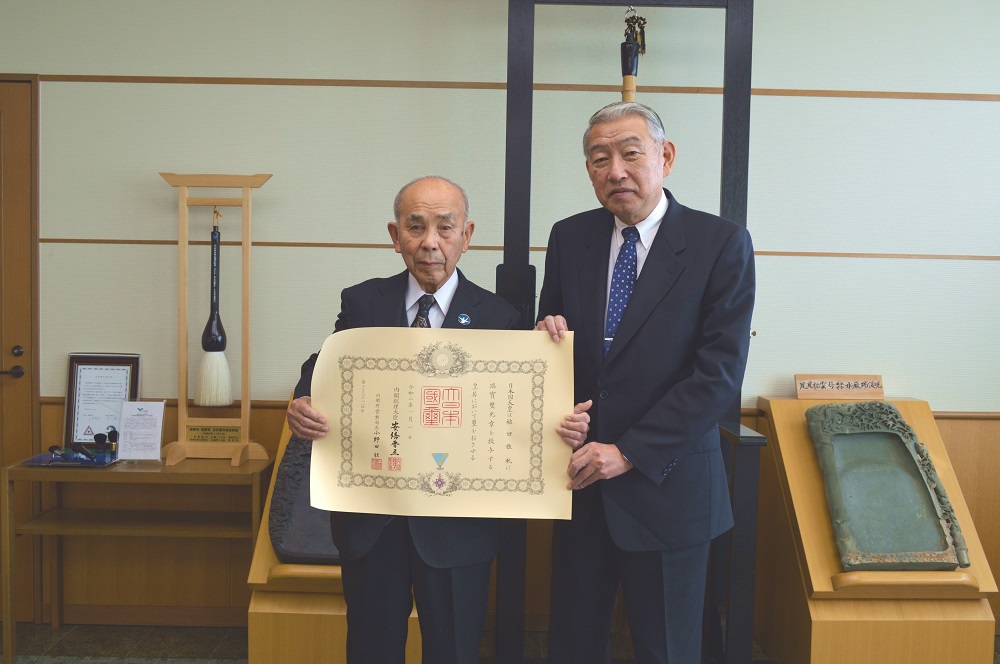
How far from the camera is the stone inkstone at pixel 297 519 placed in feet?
8.27

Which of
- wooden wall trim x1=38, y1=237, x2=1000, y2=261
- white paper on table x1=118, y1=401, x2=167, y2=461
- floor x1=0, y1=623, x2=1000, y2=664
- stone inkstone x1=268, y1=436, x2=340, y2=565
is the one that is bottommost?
floor x1=0, y1=623, x2=1000, y2=664

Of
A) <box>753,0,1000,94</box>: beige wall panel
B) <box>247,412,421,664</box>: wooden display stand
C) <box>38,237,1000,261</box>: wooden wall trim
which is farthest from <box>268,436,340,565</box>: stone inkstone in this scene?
<box>753,0,1000,94</box>: beige wall panel

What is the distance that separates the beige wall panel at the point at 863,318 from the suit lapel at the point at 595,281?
1.57 m

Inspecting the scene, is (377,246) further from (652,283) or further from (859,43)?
(859,43)

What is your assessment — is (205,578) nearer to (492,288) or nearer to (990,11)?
(492,288)

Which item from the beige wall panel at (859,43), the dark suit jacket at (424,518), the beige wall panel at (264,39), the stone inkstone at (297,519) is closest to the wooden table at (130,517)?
the stone inkstone at (297,519)

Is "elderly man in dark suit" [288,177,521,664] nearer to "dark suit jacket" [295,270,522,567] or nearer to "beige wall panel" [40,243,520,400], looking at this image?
"dark suit jacket" [295,270,522,567]

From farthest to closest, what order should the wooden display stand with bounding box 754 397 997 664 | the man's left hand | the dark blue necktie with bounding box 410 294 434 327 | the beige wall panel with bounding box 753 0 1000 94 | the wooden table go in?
the beige wall panel with bounding box 753 0 1000 94 → the wooden table → the wooden display stand with bounding box 754 397 997 664 → the dark blue necktie with bounding box 410 294 434 327 → the man's left hand

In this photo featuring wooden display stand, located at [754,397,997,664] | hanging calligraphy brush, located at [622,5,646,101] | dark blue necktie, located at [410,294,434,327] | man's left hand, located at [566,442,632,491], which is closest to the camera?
man's left hand, located at [566,442,632,491]

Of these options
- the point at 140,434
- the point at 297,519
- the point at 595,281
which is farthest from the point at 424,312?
the point at 140,434

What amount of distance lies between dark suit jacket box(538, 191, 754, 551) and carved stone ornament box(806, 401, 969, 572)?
118 cm

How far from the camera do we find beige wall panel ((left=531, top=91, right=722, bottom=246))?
274 centimetres

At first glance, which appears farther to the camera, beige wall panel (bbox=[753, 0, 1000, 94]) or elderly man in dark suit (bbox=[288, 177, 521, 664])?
beige wall panel (bbox=[753, 0, 1000, 94])

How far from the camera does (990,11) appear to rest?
306 centimetres
